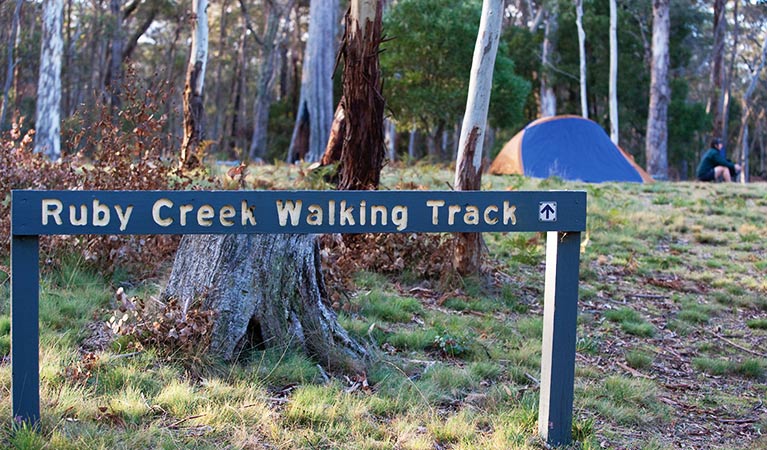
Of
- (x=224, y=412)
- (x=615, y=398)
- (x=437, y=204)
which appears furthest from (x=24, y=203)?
(x=615, y=398)

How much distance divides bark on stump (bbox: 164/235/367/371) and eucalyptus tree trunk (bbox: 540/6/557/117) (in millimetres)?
30101

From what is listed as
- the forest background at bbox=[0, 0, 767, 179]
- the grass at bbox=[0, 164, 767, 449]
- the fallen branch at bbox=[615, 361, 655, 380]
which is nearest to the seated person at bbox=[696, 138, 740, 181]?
the forest background at bbox=[0, 0, 767, 179]

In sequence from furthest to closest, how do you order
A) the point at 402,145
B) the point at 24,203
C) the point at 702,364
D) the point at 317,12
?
the point at 402,145
the point at 317,12
the point at 702,364
the point at 24,203

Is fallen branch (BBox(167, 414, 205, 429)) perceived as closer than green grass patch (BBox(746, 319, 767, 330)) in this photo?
Yes

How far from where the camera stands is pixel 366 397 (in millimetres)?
A: 4375

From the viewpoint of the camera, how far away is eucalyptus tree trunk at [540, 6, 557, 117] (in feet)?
111

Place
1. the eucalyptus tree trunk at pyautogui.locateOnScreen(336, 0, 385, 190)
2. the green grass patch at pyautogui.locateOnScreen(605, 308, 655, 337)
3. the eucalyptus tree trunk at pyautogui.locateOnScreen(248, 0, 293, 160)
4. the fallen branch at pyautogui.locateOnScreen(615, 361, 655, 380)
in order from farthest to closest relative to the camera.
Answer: the eucalyptus tree trunk at pyautogui.locateOnScreen(248, 0, 293, 160)
the eucalyptus tree trunk at pyautogui.locateOnScreen(336, 0, 385, 190)
the green grass patch at pyautogui.locateOnScreen(605, 308, 655, 337)
the fallen branch at pyautogui.locateOnScreen(615, 361, 655, 380)

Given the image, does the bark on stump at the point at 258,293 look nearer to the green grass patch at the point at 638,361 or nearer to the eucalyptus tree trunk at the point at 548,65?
the green grass patch at the point at 638,361

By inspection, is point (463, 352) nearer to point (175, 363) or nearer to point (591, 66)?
point (175, 363)

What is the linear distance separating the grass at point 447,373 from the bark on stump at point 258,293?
139 millimetres

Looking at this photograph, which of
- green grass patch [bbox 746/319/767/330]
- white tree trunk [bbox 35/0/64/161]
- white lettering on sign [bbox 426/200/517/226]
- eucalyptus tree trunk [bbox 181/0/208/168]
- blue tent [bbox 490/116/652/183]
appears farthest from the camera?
blue tent [bbox 490/116/652/183]

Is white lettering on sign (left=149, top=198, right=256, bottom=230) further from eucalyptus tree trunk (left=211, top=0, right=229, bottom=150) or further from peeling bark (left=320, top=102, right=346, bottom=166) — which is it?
eucalyptus tree trunk (left=211, top=0, right=229, bottom=150)

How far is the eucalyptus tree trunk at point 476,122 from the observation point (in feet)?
24.1

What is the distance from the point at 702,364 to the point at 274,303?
3226mm
